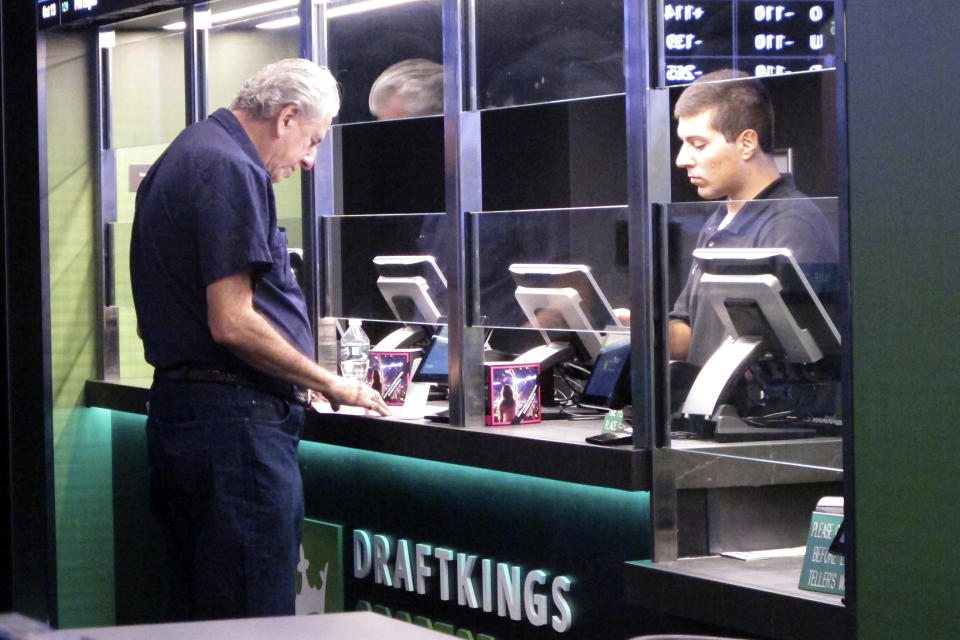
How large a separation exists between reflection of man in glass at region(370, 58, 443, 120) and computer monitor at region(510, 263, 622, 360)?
0.63 m

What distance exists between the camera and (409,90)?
4027 mm

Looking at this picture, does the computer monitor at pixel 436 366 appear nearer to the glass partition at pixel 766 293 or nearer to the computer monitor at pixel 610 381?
the computer monitor at pixel 610 381

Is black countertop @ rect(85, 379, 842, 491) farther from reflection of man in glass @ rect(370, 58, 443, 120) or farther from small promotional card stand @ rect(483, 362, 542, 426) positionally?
reflection of man in glass @ rect(370, 58, 443, 120)

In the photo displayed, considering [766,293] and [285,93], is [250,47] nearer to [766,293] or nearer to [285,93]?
[285,93]

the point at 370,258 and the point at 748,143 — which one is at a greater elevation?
the point at 748,143

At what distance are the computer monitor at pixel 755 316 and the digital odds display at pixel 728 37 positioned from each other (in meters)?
0.40

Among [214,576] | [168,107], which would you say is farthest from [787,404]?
[168,107]

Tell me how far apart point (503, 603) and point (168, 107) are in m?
2.57

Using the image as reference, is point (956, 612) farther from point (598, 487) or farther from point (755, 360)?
point (598, 487)

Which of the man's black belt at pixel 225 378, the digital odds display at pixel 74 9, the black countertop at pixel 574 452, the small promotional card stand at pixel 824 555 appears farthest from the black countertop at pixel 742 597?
the digital odds display at pixel 74 9

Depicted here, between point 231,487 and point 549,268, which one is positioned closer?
point 231,487

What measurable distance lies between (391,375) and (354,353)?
0.18 m

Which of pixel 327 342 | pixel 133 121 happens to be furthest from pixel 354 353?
pixel 133 121

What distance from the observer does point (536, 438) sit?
331 centimetres
